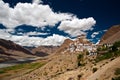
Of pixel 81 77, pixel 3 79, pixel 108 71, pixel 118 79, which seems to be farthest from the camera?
pixel 3 79

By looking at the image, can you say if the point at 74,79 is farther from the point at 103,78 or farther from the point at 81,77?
the point at 103,78

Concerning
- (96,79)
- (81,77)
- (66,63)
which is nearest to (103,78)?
(96,79)

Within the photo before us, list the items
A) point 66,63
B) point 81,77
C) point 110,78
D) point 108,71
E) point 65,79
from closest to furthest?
point 110,78 < point 108,71 < point 81,77 < point 65,79 < point 66,63

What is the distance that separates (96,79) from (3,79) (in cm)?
10771

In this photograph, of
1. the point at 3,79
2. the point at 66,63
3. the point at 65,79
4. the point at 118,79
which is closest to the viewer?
the point at 118,79

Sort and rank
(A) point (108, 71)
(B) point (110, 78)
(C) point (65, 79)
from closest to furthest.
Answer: (B) point (110, 78) < (A) point (108, 71) < (C) point (65, 79)

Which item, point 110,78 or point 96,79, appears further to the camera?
point 96,79

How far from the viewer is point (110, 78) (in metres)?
30.2

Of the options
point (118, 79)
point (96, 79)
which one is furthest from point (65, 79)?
point (118, 79)

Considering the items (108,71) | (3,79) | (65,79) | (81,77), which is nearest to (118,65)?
(108,71)

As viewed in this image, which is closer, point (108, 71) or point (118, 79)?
point (118, 79)

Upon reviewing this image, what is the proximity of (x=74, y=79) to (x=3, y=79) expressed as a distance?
300 feet

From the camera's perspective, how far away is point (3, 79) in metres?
130

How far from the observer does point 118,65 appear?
32750 millimetres
